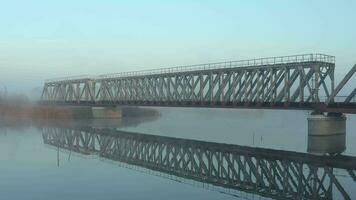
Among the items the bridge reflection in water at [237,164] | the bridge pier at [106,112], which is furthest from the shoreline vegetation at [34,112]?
the bridge reflection in water at [237,164]

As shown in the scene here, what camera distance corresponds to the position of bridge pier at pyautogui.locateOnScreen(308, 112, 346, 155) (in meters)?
67.5

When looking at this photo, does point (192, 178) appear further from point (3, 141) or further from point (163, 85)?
point (163, 85)

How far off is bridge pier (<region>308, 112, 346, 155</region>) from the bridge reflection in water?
13.2m

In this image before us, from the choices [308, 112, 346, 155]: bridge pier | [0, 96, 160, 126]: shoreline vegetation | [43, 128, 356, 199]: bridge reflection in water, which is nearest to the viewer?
[43, 128, 356, 199]: bridge reflection in water

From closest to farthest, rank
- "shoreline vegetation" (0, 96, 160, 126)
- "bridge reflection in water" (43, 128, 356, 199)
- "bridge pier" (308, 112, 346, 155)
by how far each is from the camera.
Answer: "bridge reflection in water" (43, 128, 356, 199) < "bridge pier" (308, 112, 346, 155) < "shoreline vegetation" (0, 96, 160, 126)

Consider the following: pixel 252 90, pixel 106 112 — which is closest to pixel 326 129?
pixel 252 90

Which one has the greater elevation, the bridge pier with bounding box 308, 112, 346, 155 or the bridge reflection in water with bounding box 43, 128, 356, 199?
the bridge pier with bounding box 308, 112, 346, 155

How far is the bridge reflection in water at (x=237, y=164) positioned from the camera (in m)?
33.6

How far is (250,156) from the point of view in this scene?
5125 centimetres

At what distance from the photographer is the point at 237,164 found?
45.3 metres

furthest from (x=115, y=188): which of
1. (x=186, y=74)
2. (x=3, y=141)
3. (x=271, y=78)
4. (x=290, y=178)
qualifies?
(x=186, y=74)

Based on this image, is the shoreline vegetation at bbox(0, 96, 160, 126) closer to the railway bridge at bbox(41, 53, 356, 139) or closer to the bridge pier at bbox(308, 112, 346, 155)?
the railway bridge at bbox(41, 53, 356, 139)

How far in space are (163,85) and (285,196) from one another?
87548mm

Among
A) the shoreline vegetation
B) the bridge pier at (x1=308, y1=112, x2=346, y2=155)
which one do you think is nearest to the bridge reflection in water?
the bridge pier at (x1=308, y1=112, x2=346, y2=155)
